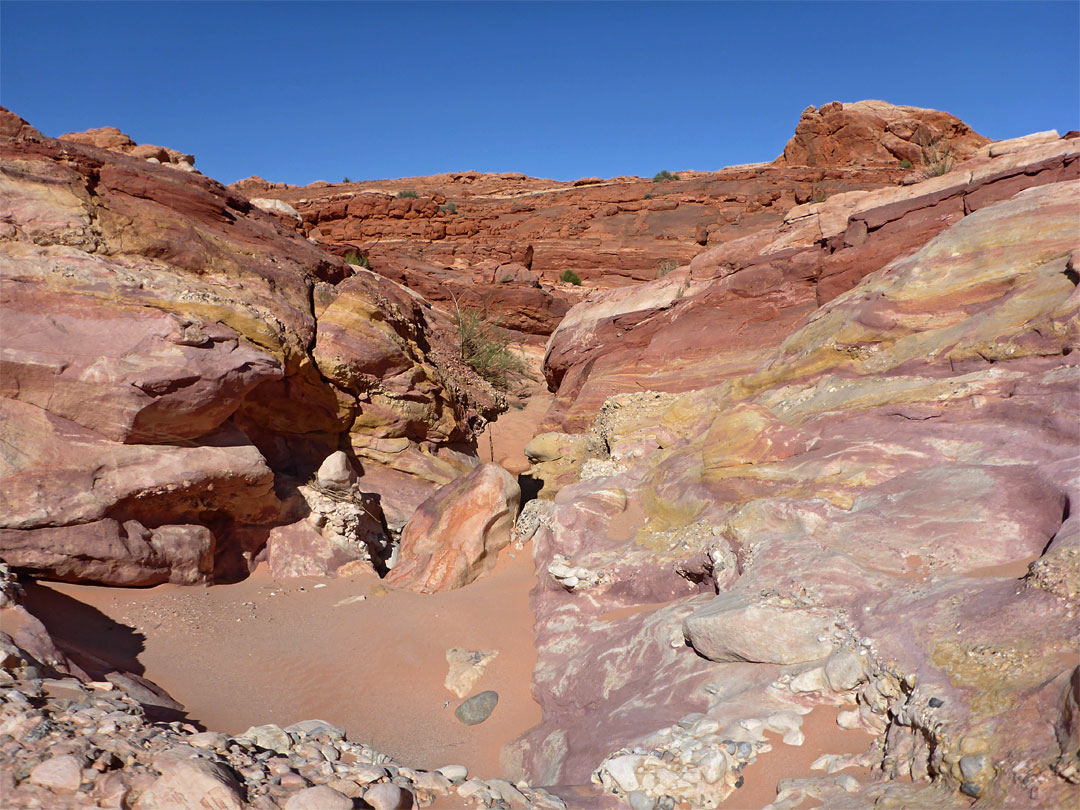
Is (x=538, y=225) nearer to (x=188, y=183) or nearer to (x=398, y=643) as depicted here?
(x=188, y=183)

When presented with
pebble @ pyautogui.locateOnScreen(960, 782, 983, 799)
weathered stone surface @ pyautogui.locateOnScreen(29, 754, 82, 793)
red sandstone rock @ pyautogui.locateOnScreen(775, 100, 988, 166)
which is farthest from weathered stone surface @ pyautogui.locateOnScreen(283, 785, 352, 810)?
→ red sandstone rock @ pyautogui.locateOnScreen(775, 100, 988, 166)

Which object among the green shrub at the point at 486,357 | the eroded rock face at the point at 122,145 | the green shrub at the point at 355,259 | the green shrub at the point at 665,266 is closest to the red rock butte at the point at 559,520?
the green shrub at the point at 486,357

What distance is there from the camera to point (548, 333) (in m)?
16.5

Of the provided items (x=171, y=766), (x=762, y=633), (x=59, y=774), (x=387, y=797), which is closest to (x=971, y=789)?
(x=762, y=633)

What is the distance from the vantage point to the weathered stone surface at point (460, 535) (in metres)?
5.14

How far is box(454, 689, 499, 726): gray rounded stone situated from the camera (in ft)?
A: 12.2

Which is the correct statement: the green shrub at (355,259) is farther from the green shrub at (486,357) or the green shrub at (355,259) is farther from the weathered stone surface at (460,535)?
the weathered stone surface at (460,535)

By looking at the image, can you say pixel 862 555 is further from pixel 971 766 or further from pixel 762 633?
pixel 971 766

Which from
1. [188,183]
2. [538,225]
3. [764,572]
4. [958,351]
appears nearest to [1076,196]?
[958,351]

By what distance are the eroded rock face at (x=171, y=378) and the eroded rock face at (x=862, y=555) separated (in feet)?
8.83

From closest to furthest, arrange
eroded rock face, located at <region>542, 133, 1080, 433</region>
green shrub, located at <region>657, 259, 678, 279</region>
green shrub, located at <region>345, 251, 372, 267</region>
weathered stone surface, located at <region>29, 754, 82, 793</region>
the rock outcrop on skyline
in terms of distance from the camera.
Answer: weathered stone surface, located at <region>29, 754, 82, 793</region> → eroded rock face, located at <region>542, 133, 1080, 433</region> → green shrub, located at <region>345, 251, 372, 267</region> → the rock outcrop on skyline → green shrub, located at <region>657, 259, 678, 279</region>

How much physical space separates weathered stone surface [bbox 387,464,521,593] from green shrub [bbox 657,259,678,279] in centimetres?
1501

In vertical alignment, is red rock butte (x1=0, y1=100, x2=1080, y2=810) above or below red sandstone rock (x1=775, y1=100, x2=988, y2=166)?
below

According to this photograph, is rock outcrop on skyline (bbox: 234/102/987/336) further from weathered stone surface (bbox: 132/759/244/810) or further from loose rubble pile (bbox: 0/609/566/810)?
weathered stone surface (bbox: 132/759/244/810)
